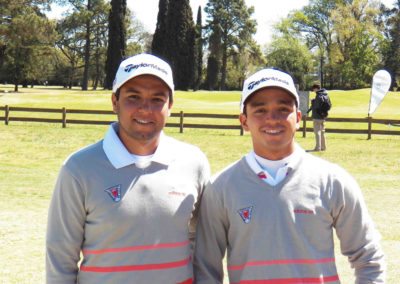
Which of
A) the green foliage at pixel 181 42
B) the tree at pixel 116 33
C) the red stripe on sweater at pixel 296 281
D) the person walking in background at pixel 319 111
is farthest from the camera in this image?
the green foliage at pixel 181 42

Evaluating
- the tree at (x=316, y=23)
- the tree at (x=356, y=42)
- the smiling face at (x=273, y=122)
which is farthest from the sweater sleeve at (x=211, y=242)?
the tree at (x=316, y=23)

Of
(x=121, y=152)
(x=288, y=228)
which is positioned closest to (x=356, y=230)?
(x=288, y=228)

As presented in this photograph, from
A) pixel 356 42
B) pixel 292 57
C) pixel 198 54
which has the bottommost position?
pixel 198 54

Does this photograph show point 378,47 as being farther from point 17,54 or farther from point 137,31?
point 17,54

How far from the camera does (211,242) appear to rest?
260 cm

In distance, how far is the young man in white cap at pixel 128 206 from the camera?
2.45 metres

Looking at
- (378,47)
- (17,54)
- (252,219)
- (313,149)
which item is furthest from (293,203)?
(378,47)

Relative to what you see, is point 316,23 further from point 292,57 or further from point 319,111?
point 319,111

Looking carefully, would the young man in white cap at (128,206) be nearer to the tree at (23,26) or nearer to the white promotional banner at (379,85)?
the white promotional banner at (379,85)

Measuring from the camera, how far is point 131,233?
2.45 metres

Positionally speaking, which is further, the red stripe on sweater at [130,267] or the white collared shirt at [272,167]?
the white collared shirt at [272,167]

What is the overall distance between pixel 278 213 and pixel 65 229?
986 mm

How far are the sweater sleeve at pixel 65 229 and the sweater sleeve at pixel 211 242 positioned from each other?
576mm

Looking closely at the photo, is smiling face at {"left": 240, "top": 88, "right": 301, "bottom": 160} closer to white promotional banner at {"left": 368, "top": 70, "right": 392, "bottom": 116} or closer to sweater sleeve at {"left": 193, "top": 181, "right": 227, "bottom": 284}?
sweater sleeve at {"left": 193, "top": 181, "right": 227, "bottom": 284}
